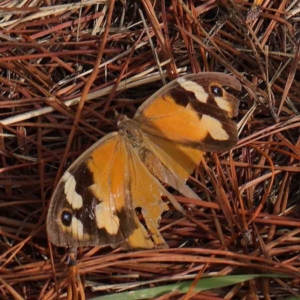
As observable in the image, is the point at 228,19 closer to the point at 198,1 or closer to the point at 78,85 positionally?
the point at 198,1

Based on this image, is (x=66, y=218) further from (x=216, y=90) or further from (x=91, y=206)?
(x=216, y=90)

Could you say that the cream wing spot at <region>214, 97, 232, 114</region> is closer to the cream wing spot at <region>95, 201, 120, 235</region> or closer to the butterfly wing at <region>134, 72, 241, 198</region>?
the butterfly wing at <region>134, 72, 241, 198</region>

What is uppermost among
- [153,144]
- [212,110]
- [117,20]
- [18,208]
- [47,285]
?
[117,20]

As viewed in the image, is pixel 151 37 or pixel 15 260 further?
pixel 151 37

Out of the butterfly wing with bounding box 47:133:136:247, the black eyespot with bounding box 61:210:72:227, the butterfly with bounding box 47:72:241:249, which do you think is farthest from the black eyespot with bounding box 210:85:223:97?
the black eyespot with bounding box 61:210:72:227

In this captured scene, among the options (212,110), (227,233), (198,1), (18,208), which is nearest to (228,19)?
(198,1)

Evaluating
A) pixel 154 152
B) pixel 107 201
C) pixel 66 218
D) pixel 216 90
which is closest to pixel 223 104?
pixel 216 90

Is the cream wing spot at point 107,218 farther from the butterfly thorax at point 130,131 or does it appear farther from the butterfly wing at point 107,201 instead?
the butterfly thorax at point 130,131
